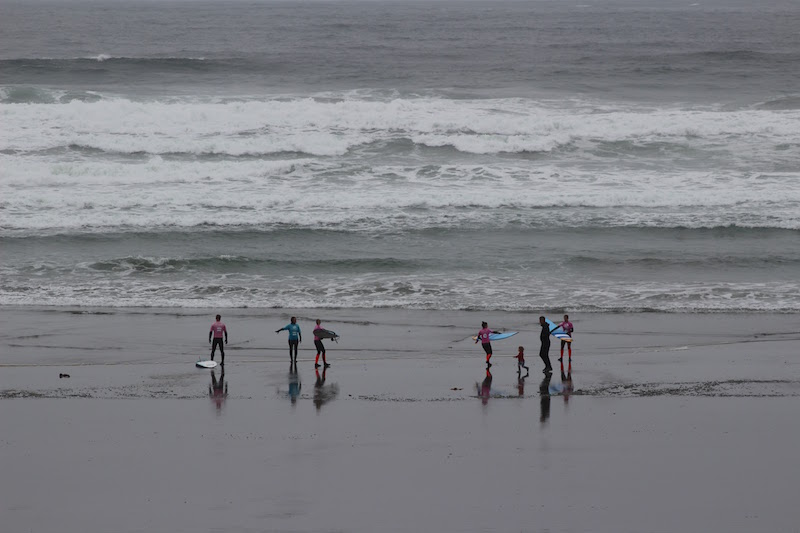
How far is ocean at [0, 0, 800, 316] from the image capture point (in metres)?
25.9

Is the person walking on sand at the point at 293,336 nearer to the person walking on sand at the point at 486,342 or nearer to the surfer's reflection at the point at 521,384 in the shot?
the person walking on sand at the point at 486,342

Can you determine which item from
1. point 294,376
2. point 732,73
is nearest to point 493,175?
point 294,376

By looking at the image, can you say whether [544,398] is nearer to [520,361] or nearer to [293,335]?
[520,361]

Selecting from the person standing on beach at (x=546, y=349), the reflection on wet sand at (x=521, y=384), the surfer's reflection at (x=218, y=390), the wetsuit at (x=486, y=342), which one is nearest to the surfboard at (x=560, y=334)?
the person standing on beach at (x=546, y=349)

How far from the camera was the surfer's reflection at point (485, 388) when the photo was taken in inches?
668

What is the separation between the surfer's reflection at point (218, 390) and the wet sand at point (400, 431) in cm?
7

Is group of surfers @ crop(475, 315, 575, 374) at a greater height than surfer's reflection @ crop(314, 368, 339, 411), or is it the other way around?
group of surfers @ crop(475, 315, 575, 374)

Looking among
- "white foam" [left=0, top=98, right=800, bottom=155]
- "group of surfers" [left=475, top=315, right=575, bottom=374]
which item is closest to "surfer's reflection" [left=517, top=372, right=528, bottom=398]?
"group of surfers" [left=475, top=315, right=575, bottom=374]

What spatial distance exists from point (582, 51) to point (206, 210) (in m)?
48.0

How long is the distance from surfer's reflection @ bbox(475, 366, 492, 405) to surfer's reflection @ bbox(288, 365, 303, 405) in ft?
10.9

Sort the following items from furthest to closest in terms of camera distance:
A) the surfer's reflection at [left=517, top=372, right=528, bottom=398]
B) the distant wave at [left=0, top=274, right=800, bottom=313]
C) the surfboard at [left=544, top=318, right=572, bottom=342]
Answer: the distant wave at [left=0, top=274, right=800, bottom=313], the surfboard at [left=544, top=318, right=572, bottom=342], the surfer's reflection at [left=517, top=372, right=528, bottom=398]

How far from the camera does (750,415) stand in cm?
1577

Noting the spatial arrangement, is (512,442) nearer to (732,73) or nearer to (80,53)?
(732,73)

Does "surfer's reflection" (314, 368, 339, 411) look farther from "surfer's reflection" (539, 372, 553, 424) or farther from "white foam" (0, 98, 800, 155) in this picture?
"white foam" (0, 98, 800, 155)
